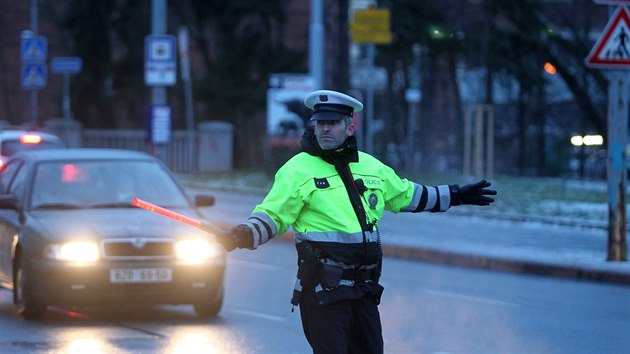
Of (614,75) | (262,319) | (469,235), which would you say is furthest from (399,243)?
(262,319)

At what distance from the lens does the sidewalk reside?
15.5 metres

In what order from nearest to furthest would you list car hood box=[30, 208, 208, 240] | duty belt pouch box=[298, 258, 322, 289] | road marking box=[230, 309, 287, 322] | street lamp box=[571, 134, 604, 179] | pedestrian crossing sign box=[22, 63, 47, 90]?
duty belt pouch box=[298, 258, 322, 289] → car hood box=[30, 208, 208, 240] → road marking box=[230, 309, 287, 322] → pedestrian crossing sign box=[22, 63, 47, 90] → street lamp box=[571, 134, 604, 179]

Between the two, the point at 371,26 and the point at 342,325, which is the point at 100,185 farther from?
the point at 371,26

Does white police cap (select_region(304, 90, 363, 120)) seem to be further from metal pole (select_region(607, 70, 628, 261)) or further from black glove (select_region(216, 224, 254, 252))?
metal pole (select_region(607, 70, 628, 261))

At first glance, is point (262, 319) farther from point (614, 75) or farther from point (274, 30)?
point (274, 30)

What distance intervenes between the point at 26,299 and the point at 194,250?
4.58ft

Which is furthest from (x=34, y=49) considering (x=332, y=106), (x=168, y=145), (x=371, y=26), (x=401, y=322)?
(x=332, y=106)

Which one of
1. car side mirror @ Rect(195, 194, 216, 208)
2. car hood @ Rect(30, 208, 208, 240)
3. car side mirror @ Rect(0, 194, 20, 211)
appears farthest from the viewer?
car side mirror @ Rect(195, 194, 216, 208)

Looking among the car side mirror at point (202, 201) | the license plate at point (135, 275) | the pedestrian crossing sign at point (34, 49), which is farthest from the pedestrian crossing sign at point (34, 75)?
the license plate at point (135, 275)

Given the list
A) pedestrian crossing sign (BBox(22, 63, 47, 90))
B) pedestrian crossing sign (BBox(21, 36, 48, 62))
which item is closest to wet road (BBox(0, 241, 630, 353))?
pedestrian crossing sign (BBox(22, 63, 47, 90))

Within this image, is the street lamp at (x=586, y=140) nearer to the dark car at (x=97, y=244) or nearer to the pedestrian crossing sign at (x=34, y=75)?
the pedestrian crossing sign at (x=34, y=75)

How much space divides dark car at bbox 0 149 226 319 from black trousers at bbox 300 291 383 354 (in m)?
4.69

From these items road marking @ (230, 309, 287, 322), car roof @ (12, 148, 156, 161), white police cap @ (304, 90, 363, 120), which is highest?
white police cap @ (304, 90, 363, 120)

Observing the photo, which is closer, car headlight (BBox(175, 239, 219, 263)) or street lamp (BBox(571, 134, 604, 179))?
car headlight (BBox(175, 239, 219, 263))
